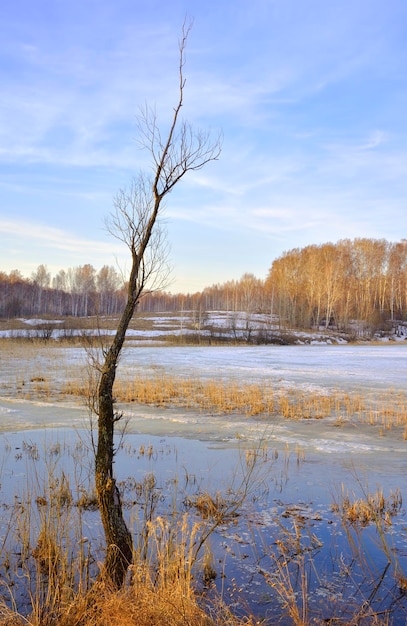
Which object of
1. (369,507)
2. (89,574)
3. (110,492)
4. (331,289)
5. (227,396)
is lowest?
(227,396)

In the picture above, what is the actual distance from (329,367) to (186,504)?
19.2 metres

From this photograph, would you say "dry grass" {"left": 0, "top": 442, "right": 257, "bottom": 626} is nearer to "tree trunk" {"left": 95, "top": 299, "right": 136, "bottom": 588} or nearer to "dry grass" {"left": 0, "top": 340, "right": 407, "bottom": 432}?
"tree trunk" {"left": 95, "top": 299, "right": 136, "bottom": 588}

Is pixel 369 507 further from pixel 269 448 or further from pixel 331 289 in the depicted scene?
pixel 331 289

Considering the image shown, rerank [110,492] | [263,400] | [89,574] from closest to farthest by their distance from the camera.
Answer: [110,492]
[89,574]
[263,400]

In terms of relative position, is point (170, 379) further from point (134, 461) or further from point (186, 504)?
point (186, 504)

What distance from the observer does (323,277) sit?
66.4 meters

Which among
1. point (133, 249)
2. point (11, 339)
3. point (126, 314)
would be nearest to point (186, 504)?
point (126, 314)

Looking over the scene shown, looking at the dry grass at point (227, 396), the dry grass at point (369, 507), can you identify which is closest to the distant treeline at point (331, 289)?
the dry grass at point (227, 396)

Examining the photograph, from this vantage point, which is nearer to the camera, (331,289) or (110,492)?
(110,492)

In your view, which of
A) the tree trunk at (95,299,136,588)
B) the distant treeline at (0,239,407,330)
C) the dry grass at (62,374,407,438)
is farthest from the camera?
the distant treeline at (0,239,407,330)

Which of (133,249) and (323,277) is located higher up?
(323,277)

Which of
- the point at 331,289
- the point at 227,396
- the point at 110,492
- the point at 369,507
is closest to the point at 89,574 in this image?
the point at 110,492

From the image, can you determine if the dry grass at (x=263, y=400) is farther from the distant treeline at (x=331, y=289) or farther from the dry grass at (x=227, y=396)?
the distant treeline at (x=331, y=289)

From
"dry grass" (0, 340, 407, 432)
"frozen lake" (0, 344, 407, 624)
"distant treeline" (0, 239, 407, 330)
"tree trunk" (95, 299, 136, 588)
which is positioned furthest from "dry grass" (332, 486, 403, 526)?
"distant treeline" (0, 239, 407, 330)
